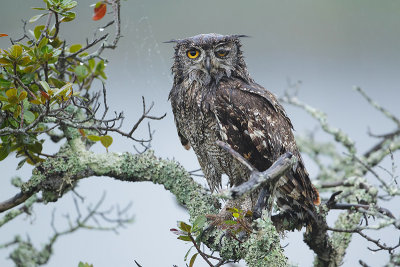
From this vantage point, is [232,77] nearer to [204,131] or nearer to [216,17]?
[204,131]

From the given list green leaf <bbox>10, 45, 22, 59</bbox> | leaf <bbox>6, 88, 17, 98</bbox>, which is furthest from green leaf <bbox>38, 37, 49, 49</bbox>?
leaf <bbox>6, 88, 17, 98</bbox>

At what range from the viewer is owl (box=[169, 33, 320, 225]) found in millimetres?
2459

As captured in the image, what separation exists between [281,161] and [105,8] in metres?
1.03

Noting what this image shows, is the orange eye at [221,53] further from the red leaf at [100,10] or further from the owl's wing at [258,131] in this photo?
the red leaf at [100,10]

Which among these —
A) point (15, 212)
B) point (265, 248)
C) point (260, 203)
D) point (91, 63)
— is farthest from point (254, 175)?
point (15, 212)

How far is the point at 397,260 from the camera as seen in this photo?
179 cm

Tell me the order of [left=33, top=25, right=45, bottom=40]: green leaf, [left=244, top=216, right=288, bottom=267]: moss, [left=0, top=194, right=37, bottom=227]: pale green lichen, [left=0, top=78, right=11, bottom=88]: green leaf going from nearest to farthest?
[left=244, top=216, right=288, bottom=267]: moss < [left=0, top=78, right=11, bottom=88]: green leaf < [left=33, top=25, right=45, bottom=40]: green leaf < [left=0, top=194, right=37, bottom=227]: pale green lichen

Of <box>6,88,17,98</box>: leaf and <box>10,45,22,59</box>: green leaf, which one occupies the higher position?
<box>10,45,22,59</box>: green leaf

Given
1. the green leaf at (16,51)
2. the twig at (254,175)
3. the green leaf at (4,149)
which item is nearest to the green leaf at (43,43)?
the green leaf at (16,51)

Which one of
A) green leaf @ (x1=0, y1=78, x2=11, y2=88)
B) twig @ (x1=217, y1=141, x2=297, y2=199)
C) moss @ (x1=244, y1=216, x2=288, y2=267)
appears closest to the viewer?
twig @ (x1=217, y1=141, x2=297, y2=199)

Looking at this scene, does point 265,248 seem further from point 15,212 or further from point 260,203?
point 15,212

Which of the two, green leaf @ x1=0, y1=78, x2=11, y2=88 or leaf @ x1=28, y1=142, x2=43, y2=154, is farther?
leaf @ x1=28, y1=142, x2=43, y2=154

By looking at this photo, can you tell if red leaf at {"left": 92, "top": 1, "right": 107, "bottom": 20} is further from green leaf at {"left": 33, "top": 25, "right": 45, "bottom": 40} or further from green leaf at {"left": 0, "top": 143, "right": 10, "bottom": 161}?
green leaf at {"left": 0, "top": 143, "right": 10, "bottom": 161}

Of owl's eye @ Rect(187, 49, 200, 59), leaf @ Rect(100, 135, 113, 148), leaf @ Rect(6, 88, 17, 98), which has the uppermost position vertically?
owl's eye @ Rect(187, 49, 200, 59)
